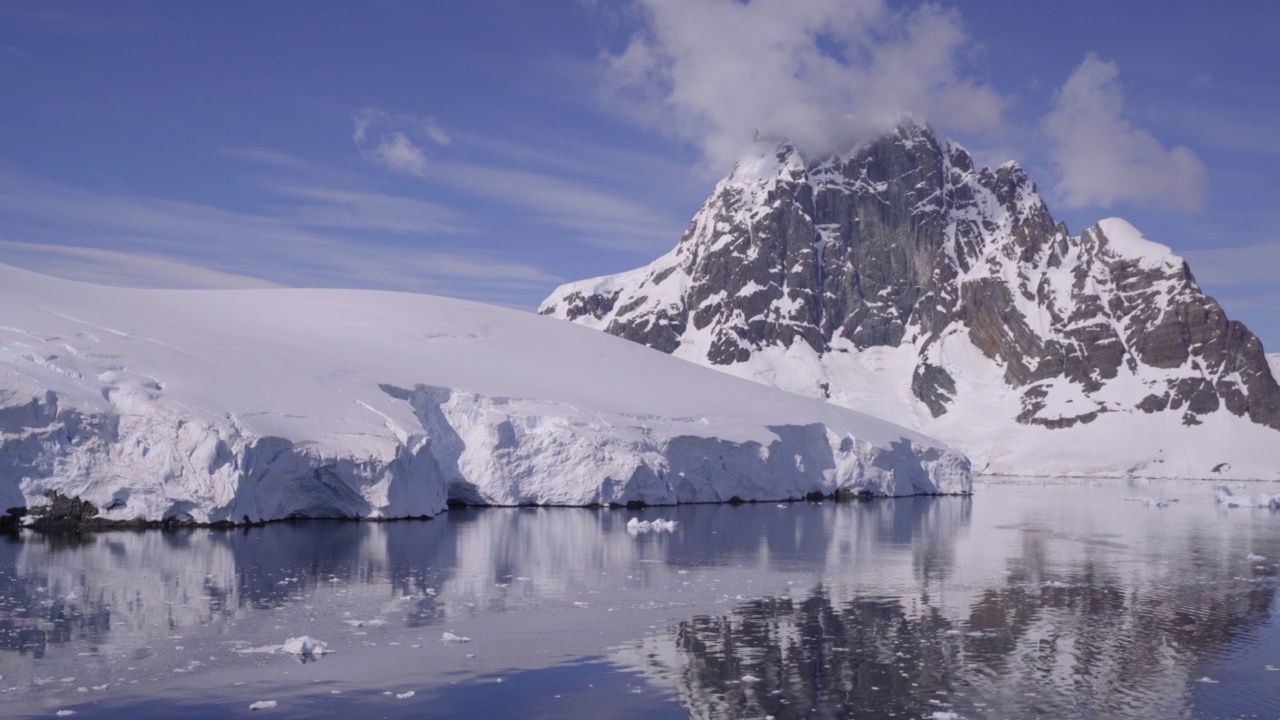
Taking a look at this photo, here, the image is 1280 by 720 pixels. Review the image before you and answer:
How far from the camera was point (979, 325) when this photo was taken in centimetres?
18000

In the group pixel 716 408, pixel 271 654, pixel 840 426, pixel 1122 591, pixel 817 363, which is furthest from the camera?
pixel 817 363

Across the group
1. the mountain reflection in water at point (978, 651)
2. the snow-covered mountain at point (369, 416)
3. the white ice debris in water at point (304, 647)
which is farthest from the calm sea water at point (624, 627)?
the snow-covered mountain at point (369, 416)

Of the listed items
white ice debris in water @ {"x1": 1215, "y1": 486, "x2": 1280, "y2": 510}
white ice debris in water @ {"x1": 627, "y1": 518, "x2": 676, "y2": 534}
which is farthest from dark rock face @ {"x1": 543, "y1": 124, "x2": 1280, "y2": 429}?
white ice debris in water @ {"x1": 627, "y1": 518, "x2": 676, "y2": 534}

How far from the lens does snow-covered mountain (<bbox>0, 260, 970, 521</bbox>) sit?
3058 cm

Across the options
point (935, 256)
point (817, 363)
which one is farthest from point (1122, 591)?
point (935, 256)

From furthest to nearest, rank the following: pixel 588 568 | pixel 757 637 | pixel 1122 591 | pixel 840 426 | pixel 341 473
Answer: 1. pixel 840 426
2. pixel 341 473
3. pixel 588 568
4. pixel 1122 591
5. pixel 757 637

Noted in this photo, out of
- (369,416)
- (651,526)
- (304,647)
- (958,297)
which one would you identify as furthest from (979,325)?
(304,647)

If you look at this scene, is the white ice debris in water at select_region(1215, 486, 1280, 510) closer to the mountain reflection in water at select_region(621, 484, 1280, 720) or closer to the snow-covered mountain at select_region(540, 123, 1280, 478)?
the mountain reflection in water at select_region(621, 484, 1280, 720)

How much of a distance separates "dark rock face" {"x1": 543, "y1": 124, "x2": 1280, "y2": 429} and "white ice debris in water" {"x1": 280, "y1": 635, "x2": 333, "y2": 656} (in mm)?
151654

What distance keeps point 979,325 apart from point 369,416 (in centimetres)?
15725

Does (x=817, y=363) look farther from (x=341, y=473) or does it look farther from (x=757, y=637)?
(x=757, y=637)

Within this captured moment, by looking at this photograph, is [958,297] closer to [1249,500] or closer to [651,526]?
[1249,500]

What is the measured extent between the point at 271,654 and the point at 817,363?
169 m

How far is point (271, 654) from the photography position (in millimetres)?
15031
